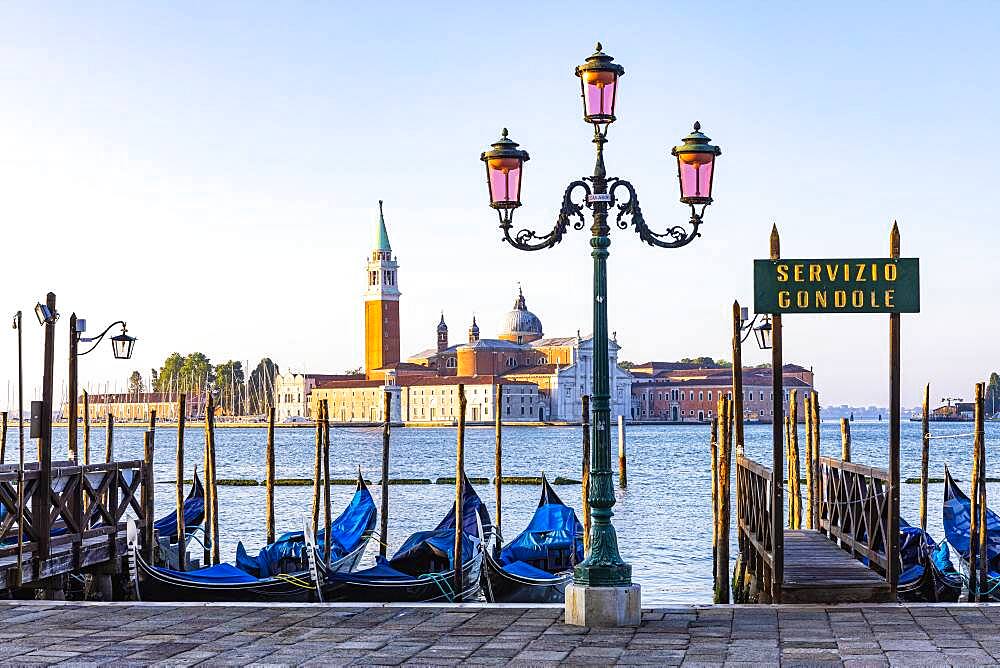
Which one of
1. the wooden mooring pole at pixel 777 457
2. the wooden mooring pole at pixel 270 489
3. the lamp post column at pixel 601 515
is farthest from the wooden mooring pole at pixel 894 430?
the wooden mooring pole at pixel 270 489

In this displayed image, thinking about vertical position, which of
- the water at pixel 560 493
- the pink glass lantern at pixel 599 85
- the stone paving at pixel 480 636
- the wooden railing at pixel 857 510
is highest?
the pink glass lantern at pixel 599 85

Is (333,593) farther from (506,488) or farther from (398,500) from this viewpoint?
(506,488)

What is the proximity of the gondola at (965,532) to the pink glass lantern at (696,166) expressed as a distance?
5.11 m

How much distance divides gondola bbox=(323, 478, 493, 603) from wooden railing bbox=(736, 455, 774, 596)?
2.13 metres

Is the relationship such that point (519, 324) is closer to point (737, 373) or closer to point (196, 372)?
point (196, 372)

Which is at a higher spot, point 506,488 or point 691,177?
point 691,177

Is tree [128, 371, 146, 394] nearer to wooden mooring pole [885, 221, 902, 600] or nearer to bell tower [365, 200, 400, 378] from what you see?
bell tower [365, 200, 400, 378]

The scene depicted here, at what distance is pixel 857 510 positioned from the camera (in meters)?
8.91

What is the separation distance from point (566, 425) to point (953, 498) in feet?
282

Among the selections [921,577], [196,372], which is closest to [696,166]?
[921,577]

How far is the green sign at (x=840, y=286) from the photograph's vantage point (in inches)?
287

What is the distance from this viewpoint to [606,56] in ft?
22.4

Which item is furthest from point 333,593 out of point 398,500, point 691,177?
point 398,500

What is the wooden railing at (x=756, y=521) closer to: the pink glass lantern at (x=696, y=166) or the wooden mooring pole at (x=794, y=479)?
the pink glass lantern at (x=696, y=166)
